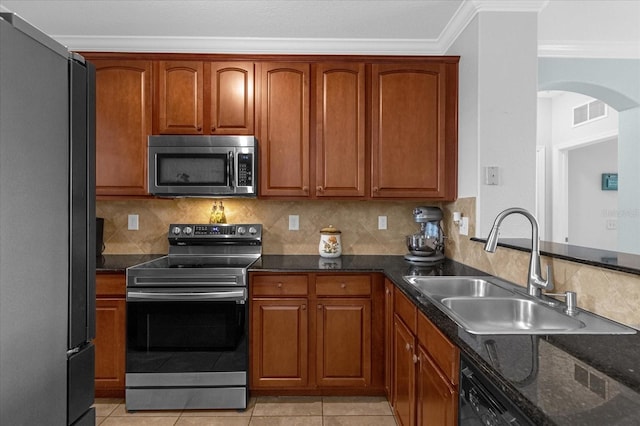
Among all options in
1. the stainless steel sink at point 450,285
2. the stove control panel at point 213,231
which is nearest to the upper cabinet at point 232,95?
the stove control panel at point 213,231

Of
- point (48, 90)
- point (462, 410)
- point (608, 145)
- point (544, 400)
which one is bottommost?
point (462, 410)

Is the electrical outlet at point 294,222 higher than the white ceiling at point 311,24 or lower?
lower

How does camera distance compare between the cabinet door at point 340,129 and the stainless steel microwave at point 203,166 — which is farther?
the cabinet door at point 340,129

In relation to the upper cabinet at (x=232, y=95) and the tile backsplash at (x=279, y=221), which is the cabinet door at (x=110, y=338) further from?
the upper cabinet at (x=232, y=95)

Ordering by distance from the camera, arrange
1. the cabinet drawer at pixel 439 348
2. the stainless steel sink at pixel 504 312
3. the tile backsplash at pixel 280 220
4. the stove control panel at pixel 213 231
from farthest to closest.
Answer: the tile backsplash at pixel 280 220 < the stove control panel at pixel 213 231 < the stainless steel sink at pixel 504 312 < the cabinet drawer at pixel 439 348

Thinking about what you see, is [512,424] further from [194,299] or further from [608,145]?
[608,145]

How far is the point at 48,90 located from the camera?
28.9 inches

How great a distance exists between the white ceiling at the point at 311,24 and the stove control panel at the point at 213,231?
1318 mm

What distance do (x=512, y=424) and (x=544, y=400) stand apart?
0.14m

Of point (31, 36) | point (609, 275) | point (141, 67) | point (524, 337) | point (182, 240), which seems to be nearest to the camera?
point (31, 36)

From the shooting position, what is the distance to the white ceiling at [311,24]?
244 centimetres

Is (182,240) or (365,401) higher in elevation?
(182,240)

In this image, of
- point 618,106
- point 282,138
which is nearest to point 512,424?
point 282,138

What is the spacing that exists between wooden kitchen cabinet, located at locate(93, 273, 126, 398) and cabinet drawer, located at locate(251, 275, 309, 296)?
84 centimetres
